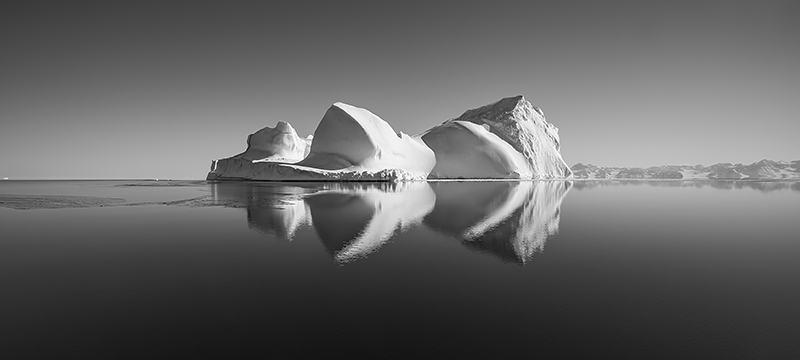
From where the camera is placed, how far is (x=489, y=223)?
1109 cm

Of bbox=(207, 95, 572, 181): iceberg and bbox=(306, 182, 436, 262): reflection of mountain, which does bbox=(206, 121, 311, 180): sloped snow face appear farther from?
bbox=(306, 182, 436, 262): reflection of mountain

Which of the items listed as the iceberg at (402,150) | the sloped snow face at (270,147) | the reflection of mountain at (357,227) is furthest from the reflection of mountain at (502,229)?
the sloped snow face at (270,147)

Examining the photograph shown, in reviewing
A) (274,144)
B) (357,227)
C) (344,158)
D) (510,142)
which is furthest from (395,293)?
(510,142)

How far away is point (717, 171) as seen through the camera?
132125 millimetres

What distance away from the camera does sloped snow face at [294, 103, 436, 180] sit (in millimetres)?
44969

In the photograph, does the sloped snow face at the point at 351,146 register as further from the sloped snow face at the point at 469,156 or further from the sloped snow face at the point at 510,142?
the sloped snow face at the point at 510,142

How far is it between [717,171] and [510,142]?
115 m

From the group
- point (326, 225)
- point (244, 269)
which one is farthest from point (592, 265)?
point (326, 225)

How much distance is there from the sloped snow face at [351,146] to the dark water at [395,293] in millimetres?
34578

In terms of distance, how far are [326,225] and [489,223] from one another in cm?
497

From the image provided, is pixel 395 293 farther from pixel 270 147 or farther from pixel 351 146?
pixel 270 147

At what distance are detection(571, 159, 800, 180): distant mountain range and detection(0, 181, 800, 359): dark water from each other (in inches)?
5041

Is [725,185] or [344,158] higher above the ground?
[344,158]

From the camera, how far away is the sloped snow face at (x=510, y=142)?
200 feet
